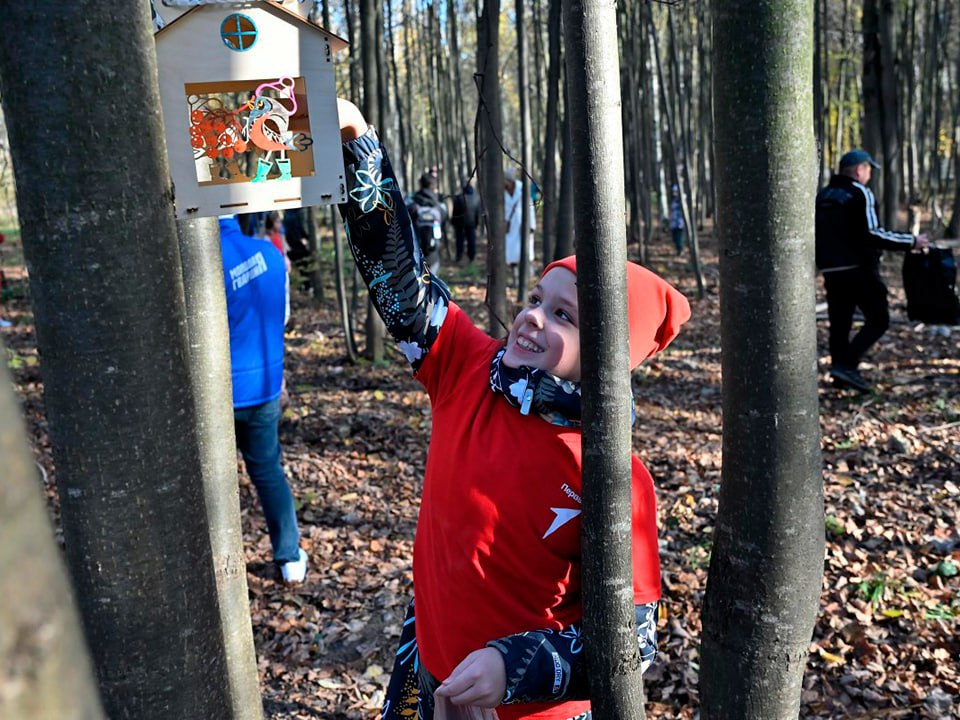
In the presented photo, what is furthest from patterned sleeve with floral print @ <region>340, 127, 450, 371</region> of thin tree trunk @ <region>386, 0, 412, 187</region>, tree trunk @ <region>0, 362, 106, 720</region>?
thin tree trunk @ <region>386, 0, 412, 187</region>

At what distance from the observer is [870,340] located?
7266 millimetres

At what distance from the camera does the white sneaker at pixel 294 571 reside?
465 cm

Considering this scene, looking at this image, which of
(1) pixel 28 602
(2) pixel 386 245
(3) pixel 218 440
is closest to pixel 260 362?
(3) pixel 218 440

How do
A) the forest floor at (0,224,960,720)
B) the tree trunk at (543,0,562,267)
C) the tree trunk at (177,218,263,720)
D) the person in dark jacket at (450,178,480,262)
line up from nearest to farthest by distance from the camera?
the tree trunk at (177,218,263,720) → the forest floor at (0,224,960,720) → the tree trunk at (543,0,562,267) → the person in dark jacket at (450,178,480,262)

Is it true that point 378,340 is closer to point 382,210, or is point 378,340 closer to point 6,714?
point 382,210

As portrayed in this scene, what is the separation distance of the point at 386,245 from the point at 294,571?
322 centimetres

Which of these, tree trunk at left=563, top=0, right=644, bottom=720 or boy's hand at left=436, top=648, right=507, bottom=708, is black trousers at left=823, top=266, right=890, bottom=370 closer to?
tree trunk at left=563, top=0, right=644, bottom=720

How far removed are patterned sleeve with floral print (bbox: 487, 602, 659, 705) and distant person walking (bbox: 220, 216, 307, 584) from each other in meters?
3.04

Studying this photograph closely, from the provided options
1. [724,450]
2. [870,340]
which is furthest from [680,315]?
[870,340]

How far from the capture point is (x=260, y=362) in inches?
175

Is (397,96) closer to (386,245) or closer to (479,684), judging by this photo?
(386,245)

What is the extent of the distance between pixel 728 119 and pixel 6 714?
1.77 meters

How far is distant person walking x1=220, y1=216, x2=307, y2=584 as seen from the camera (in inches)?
173

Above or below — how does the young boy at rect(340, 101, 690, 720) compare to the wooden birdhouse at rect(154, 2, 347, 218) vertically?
below
